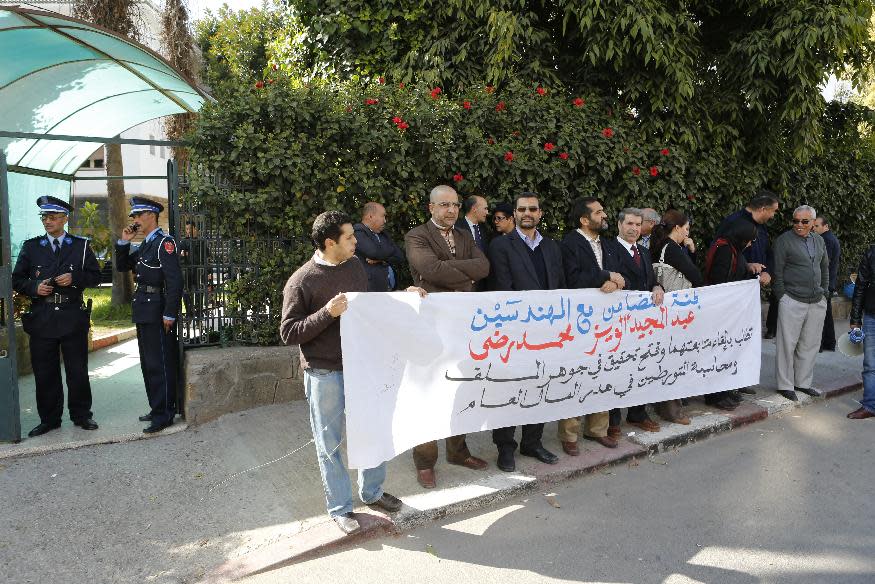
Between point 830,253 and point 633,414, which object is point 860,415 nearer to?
point 633,414

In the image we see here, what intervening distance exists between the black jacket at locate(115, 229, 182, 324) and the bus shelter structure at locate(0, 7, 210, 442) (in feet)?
2.20

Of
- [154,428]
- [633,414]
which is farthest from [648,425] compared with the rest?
[154,428]

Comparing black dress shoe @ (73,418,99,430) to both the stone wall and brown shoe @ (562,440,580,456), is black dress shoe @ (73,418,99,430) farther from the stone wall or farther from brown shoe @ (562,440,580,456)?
brown shoe @ (562,440,580,456)

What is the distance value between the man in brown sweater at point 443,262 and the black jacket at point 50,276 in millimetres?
2962

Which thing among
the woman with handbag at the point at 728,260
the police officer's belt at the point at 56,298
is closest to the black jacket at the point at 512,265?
the woman with handbag at the point at 728,260

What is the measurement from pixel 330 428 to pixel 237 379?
235cm

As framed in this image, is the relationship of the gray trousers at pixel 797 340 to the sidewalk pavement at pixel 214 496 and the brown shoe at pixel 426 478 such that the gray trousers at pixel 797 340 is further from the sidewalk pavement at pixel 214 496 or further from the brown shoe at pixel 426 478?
the brown shoe at pixel 426 478

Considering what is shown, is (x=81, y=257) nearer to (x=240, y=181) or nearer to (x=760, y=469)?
(x=240, y=181)

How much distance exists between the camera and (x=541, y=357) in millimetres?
4668

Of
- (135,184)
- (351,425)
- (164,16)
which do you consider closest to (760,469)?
(351,425)

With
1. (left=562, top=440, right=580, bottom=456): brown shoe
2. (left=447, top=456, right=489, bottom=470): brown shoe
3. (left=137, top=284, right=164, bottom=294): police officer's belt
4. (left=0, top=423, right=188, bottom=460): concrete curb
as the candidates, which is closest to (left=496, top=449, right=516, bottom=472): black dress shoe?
(left=447, top=456, right=489, bottom=470): brown shoe

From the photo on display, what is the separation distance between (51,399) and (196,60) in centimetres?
1100

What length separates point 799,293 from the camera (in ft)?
21.0

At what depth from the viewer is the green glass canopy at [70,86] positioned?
233 inches
